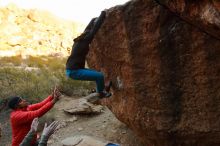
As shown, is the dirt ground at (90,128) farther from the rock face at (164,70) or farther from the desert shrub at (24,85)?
the rock face at (164,70)

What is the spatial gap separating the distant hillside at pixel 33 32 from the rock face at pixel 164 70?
75.7ft

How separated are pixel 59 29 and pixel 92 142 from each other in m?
27.6

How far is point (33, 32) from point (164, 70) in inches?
1119

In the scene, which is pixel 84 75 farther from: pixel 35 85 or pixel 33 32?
pixel 33 32

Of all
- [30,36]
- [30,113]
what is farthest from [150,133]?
[30,36]

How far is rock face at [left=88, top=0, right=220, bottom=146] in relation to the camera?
27.4 ft

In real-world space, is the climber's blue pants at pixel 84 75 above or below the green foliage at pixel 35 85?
above

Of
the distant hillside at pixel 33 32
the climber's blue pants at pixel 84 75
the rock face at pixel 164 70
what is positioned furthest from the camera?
the distant hillside at pixel 33 32

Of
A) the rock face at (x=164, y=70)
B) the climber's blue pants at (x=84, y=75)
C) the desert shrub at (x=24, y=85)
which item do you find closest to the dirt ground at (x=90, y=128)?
the desert shrub at (x=24, y=85)

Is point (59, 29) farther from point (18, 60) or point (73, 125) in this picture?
point (73, 125)

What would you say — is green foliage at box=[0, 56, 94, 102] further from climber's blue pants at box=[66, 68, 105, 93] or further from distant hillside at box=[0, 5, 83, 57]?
distant hillside at box=[0, 5, 83, 57]

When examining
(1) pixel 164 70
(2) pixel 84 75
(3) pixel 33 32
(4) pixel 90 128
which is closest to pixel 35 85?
(4) pixel 90 128

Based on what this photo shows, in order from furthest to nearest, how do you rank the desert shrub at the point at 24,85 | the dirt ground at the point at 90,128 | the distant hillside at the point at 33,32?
the distant hillside at the point at 33,32
the desert shrub at the point at 24,85
the dirt ground at the point at 90,128

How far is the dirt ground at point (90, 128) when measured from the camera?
41.0 ft
